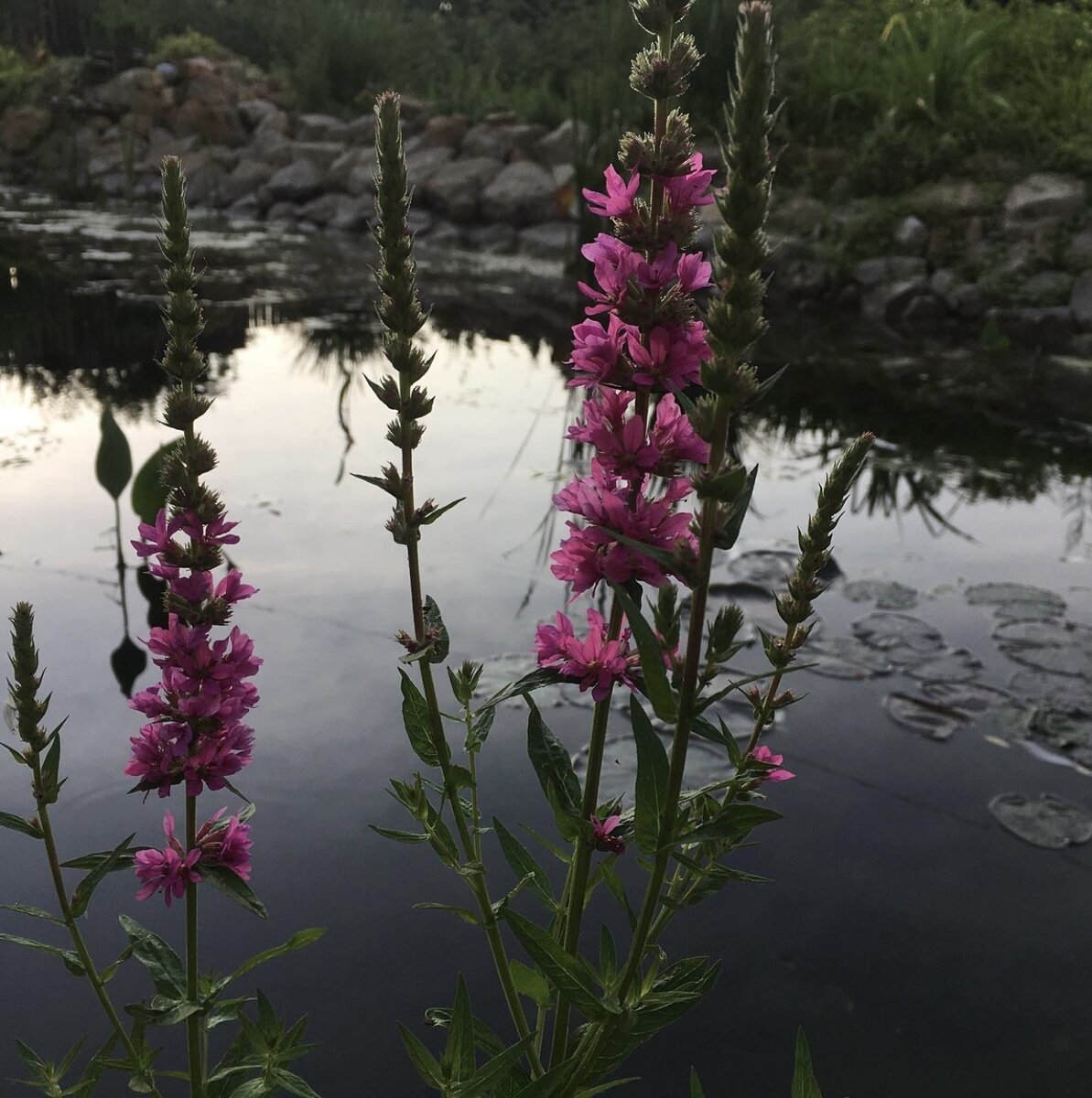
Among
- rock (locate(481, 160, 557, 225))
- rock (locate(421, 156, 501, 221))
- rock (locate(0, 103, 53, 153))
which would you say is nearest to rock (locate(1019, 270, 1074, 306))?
rock (locate(481, 160, 557, 225))

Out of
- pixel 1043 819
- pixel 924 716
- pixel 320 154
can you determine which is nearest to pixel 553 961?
pixel 1043 819

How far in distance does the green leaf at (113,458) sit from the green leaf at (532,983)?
3620 millimetres

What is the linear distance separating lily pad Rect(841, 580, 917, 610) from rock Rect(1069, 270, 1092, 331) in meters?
6.16

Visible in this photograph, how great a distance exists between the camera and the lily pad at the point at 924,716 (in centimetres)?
379

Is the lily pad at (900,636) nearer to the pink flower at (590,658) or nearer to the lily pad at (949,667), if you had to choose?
the lily pad at (949,667)

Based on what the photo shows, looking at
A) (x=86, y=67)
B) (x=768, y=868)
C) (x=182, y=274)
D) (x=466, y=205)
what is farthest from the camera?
(x=86, y=67)

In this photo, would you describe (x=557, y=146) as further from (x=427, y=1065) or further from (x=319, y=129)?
(x=427, y=1065)

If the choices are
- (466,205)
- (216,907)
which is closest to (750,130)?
(216,907)

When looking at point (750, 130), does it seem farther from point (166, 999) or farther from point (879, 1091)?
point (879, 1091)

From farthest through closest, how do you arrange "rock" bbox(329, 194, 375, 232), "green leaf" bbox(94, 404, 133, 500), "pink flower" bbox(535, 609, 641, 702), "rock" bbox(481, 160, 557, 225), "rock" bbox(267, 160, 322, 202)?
1. "rock" bbox(267, 160, 322, 202)
2. "rock" bbox(329, 194, 375, 232)
3. "rock" bbox(481, 160, 557, 225)
4. "green leaf" bbox(94, 404, 133, 500)
5. "pink flower" bbox(535, 609, 641, 702)

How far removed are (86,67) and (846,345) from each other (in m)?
17.6

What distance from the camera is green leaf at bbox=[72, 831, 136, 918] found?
4.67ft

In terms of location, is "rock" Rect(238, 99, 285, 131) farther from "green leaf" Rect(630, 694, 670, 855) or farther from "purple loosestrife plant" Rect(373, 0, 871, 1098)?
"green leaf" Rect(630, 694, 670, 855)

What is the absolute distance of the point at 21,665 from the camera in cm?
137
